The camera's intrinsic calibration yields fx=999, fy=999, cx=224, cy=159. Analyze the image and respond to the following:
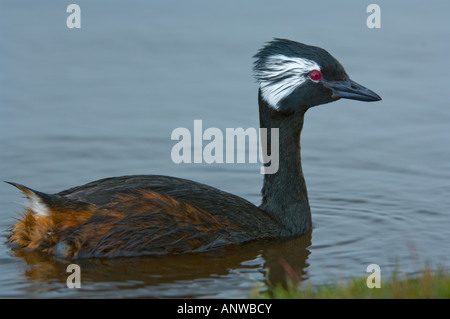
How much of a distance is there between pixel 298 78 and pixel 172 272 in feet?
8.97

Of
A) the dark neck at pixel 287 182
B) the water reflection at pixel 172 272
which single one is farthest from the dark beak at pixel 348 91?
the water reflection at pixel 172 272

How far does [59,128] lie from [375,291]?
742 cm

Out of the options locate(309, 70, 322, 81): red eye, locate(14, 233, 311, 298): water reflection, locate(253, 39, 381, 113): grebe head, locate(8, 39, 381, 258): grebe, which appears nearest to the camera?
locate(14, 233, 311, 298): water reflection

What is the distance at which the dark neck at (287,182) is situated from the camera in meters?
11.3

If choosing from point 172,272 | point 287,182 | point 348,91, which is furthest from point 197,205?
point 348,91

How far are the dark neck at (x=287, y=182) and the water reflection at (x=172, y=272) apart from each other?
1.85 ft

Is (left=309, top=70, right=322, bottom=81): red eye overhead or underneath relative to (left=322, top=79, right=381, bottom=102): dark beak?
overhead

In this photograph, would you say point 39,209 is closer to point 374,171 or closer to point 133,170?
point 133,170

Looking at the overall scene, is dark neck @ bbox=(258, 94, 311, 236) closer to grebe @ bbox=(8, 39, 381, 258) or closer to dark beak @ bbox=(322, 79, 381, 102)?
grebe @ bbox=(8, 39, 381, 258)

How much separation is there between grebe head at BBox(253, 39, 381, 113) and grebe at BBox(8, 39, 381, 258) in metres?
0.01

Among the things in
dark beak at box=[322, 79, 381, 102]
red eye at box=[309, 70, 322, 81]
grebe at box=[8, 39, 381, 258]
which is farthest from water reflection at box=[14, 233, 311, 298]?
red eye at box=[309, 70, 322, 81]

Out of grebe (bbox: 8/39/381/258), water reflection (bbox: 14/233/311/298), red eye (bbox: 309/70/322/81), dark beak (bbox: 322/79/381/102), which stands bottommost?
water reflection (bbox: 14/233/311/298)

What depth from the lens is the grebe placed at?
33.3 ft
